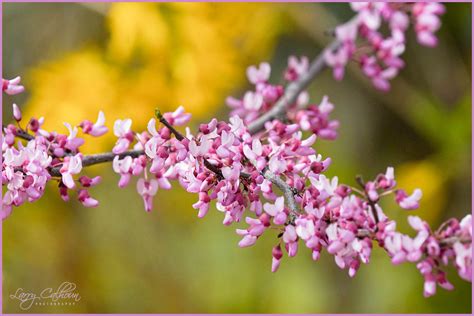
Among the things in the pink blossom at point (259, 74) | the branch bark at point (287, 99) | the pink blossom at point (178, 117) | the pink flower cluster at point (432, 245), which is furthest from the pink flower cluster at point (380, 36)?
the pink flower cluster at point (432, 245)

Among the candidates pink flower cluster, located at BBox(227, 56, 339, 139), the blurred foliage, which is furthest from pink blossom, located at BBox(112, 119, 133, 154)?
the blurred foliage

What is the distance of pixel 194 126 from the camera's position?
1990 mm

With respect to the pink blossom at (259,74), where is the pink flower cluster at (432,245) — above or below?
below

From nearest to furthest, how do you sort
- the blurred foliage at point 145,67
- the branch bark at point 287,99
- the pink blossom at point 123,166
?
the pink blossom at point 123,166 < the branch bark at point 287,99 < the blurred foliage at point 145,67

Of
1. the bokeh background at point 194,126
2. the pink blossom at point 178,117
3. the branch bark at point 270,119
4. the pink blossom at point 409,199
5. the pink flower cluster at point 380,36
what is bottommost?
the bokeh background at point 194,126

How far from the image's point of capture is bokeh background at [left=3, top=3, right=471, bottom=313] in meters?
1.58

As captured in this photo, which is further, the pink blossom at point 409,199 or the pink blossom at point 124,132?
the pink blossom at point 124,132

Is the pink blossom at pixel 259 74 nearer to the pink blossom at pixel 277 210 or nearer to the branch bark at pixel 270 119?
the branch bark at pixel 270 119

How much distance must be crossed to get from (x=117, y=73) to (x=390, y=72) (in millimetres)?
729

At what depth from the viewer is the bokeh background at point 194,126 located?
5.18ft

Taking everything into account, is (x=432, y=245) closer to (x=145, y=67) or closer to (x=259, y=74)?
(x=259, y=74)

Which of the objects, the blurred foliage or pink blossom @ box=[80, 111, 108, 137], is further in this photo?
the blurred foliage

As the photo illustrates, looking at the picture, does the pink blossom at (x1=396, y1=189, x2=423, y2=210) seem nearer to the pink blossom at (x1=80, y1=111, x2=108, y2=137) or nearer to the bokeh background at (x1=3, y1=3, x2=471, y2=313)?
the pink blossom at (x1=80, y1=111, x2=108, y2=137)

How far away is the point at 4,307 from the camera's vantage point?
187 centimetres
